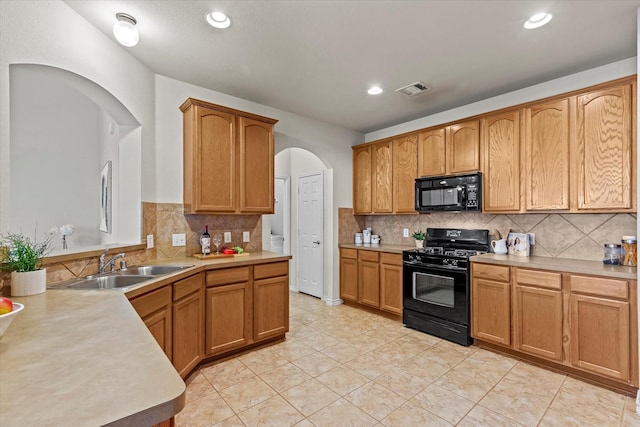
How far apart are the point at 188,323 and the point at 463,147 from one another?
3.30 m

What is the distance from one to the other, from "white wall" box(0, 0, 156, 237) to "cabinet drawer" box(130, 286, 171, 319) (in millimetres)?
769

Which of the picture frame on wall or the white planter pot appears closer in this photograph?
the white planter pot

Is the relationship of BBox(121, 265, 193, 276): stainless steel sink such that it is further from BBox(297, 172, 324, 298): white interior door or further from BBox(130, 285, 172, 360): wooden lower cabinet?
BBox(297, 172, 324, 298): white interior door

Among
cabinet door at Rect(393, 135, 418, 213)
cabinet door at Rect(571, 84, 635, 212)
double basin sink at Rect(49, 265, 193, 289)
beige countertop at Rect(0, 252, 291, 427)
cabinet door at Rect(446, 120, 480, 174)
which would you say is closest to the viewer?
beige countertop at Rect(0, 252, 291, 427)

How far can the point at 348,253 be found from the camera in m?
4.54

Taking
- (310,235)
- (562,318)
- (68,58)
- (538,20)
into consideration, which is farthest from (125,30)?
(562,318)

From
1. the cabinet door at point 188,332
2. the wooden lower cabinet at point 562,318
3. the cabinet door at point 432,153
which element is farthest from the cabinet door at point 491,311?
the cabinet door at point 188,332

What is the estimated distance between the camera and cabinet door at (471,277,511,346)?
291 cm

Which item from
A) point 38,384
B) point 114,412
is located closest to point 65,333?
point 38,384

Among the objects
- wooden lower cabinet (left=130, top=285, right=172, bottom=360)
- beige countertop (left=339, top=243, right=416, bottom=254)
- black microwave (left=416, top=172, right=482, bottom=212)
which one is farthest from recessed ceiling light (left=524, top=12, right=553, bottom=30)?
wooden lower cabinet (left=130, top=285, right=172, bottom=360)

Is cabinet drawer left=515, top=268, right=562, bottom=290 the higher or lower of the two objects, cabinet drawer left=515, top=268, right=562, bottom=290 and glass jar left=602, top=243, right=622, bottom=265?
the lower

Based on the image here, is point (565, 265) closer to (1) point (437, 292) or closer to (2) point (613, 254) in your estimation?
(2) point (613, 254)

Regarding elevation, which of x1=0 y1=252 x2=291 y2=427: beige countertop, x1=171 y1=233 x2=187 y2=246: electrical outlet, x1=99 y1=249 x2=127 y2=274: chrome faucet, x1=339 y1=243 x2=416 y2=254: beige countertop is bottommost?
x1=339 y1=243 x2=416 y2=254: beige countertop

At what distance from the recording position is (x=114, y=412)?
2.07ft
